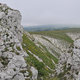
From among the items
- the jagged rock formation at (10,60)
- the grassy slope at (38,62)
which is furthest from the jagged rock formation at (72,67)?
the jagged rock formation at (10,60)

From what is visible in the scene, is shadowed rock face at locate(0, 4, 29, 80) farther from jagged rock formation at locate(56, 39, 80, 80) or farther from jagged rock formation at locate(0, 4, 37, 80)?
jagged rock formation at locate(56, 39, 80, 80)

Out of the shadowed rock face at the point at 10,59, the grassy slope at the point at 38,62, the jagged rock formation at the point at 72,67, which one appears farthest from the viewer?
the grassy slope at the point at 38,62

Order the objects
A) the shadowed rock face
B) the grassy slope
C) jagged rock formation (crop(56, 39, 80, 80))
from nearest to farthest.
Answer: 1. the shadowed rock face
2. jagged rock formation (crop(56, 39, 80, 80))
3. the grassy slope

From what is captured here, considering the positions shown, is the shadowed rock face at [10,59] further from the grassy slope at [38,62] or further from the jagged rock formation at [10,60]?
the grassy slope at [38,62]

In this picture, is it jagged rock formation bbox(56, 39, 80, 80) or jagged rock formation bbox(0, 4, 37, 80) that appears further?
jagged rock formation bbox(56, 39, 80, 80)

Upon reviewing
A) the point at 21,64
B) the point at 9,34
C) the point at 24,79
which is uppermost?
the point at 9,34

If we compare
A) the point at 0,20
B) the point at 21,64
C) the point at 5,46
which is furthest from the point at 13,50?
the point at 0,20

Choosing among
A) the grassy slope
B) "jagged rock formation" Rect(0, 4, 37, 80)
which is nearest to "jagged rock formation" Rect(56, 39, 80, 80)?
the grassy slope

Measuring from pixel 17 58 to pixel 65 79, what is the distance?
12.9 m

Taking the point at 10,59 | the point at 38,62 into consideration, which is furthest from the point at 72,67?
the point at 10,59

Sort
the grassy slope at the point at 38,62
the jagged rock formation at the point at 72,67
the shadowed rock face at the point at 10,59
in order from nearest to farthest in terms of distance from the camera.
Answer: the shadowed rock face at the point at 10,59 < the jagged rock formation at the point at 72,67 < the grassy slope at the point at 38,62

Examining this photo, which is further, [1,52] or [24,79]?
[1,52]

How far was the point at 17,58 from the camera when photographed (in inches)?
741

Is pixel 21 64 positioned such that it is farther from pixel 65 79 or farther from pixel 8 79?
pixel 65 79
